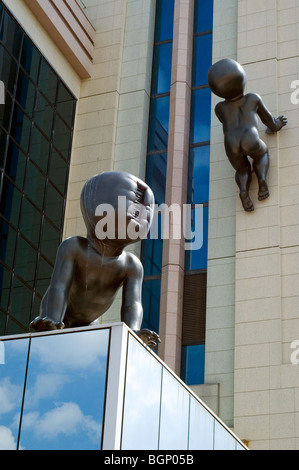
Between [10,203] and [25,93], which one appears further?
[25,93]

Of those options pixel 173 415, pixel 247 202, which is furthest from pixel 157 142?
pixel 173 415

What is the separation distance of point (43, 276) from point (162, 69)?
7003 millimetres

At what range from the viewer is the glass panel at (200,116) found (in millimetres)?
24688

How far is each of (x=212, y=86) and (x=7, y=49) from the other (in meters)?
5.17

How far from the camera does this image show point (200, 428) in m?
12.2

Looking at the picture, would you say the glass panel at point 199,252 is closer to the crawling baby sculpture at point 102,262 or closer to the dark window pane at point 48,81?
the dark window pane at point 48,81

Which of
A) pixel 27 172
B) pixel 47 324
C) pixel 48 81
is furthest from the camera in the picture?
pixel 48 81

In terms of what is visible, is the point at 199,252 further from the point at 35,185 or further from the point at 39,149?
the point at 39,149

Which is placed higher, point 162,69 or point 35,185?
point 162,69

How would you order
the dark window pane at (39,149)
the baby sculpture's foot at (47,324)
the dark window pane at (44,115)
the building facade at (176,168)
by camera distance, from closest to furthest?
the baby sculpture's foot at (47,324) → the building facade at (176,168) → the dark window pane at (39,149) → the dark window pane at (44,115)

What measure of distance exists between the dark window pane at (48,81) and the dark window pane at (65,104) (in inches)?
11.0

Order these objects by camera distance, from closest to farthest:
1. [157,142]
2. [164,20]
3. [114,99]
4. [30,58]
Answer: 1. [30,58]
2. [157,142]
3. [114,99]
4. [164,20]

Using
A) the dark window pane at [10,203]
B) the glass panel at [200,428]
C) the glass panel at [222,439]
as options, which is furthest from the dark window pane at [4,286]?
the glass panel at [200,428]
